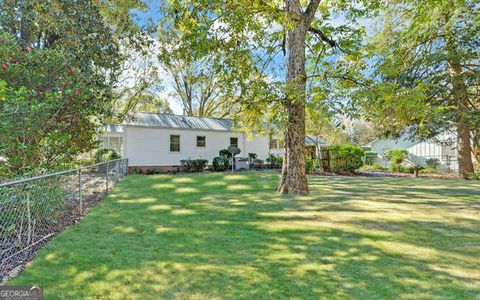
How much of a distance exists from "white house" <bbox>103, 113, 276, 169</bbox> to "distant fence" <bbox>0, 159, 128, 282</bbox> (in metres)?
11.6

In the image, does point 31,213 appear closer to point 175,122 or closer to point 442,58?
point 175,122

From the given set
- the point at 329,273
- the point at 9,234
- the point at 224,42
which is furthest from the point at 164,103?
the point at 329,273

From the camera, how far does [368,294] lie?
8.41 ft

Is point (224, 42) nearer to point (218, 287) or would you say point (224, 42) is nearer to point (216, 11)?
point (216, 11)

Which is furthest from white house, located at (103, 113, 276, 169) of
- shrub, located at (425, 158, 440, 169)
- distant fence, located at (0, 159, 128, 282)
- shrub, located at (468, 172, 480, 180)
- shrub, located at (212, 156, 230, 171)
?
shrub, located at (425, 158, 440, 169)

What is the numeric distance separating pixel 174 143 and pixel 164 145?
73 centimetres

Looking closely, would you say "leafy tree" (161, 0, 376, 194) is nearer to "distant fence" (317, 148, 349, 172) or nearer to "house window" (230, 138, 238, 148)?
"distant fence" (317, 148, 349, 172)

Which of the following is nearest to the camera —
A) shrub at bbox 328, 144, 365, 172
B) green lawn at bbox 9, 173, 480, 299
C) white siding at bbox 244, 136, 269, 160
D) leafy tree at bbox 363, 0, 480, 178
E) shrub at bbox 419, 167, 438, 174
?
green lawn at bbox 9, 173, 480, 299

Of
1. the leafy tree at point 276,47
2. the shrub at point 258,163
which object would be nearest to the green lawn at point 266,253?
the leafy tree at point 276,47

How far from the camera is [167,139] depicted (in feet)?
60.3

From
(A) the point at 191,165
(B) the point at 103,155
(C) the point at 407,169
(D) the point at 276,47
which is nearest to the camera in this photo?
(D) the point at 276,47

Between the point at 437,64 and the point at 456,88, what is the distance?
1.48 meters

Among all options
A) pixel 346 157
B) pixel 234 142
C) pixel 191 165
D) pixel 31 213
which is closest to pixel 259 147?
pixel 234 142

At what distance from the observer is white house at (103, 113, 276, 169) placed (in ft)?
56.5
